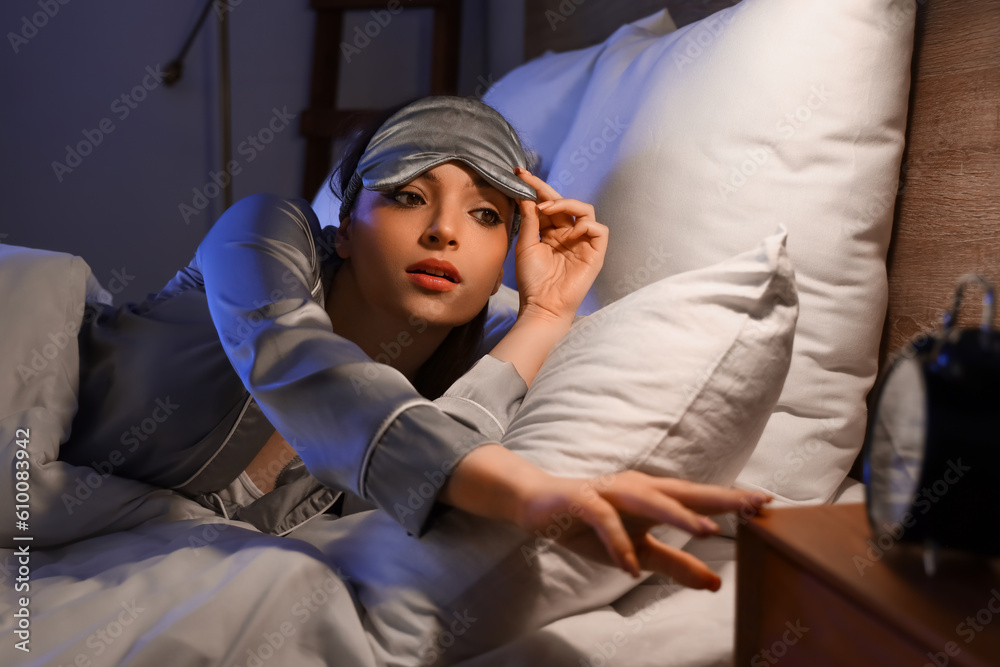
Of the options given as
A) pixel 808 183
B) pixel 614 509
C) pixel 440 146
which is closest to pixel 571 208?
pixel 440 146

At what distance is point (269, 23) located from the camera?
2.18 metres

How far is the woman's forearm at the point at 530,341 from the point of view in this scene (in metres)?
0.90

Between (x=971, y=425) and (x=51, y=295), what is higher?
(x=971, y=425)

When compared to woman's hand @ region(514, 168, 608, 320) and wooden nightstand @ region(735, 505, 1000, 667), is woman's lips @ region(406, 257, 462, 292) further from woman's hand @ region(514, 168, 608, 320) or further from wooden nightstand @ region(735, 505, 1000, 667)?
wooden nightstand @ region(735, 505, 1000, 667)

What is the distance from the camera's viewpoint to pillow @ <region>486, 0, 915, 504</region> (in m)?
0.88

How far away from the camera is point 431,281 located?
93 cm

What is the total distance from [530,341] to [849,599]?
0.55 m

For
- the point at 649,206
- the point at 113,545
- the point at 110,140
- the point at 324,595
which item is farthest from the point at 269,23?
the point at 324,595

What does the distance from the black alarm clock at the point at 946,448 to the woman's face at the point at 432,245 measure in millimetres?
576

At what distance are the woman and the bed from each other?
0.18 ft

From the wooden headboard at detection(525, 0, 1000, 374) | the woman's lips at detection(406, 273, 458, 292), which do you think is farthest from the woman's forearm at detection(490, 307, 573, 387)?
the wooden headboard at detection(525, 0, 1000, 374)

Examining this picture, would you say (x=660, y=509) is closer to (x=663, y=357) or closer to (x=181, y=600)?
(x=663, y=357)

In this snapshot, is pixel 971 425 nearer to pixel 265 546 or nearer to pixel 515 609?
pixel 515 609

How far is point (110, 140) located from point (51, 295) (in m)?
1.31
